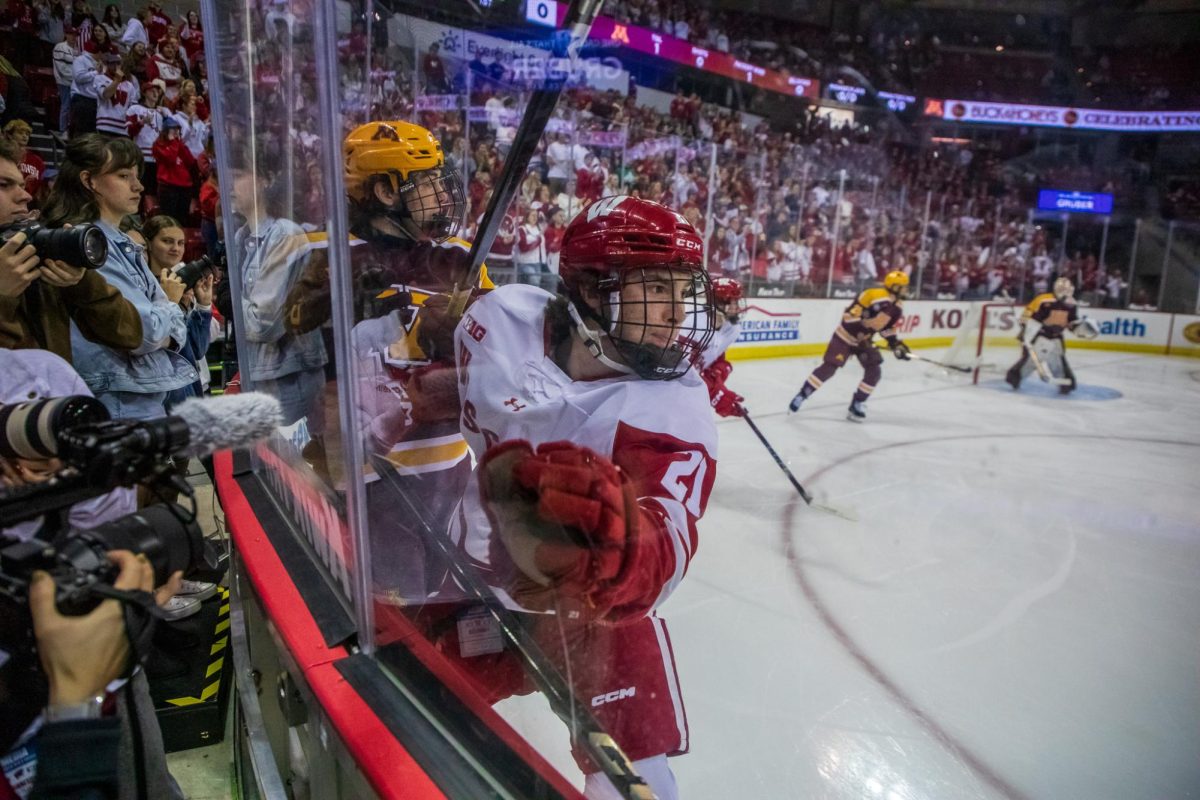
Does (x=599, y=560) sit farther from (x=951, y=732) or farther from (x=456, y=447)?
(x=951, y=732)

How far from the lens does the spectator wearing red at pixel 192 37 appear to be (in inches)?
220

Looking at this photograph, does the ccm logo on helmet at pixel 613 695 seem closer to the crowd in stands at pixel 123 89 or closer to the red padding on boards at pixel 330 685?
the red padding on boards at pixel 330 685

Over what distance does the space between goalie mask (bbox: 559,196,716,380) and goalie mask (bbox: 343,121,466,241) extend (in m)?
0.29

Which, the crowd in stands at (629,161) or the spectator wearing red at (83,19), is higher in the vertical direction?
the spectator wearing red at (83,19)

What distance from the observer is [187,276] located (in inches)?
85.1

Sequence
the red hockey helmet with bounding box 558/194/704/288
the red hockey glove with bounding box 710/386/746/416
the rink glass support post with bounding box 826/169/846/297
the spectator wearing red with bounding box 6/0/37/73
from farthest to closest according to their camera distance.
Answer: the rink glass support post with bounding box 826/169/846/297 < the spectator wearing red with bounding box 6/0/37/73 < the red hockey glove with bounding box 710/386/746/416 < the red hockey helmet with bounding box 558/194/704/288

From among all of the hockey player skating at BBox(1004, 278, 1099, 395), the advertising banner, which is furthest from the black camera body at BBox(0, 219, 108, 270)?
the advertising banner

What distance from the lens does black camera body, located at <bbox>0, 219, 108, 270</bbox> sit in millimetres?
1176

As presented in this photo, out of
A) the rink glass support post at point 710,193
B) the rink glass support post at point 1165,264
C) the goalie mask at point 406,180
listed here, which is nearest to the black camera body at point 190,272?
the goalie mask at point 406,180

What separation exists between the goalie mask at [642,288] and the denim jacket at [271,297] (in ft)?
1.24

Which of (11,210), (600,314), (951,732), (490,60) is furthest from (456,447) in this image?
(490,60)

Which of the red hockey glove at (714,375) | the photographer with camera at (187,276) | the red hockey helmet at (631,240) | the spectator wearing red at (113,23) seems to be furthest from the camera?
the spectator wearing red at (113,23)

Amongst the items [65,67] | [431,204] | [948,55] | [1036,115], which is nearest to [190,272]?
[431,204]

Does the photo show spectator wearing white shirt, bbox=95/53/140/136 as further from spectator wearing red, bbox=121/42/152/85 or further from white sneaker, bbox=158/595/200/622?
white sneaker, bbox=158/595/200/622
